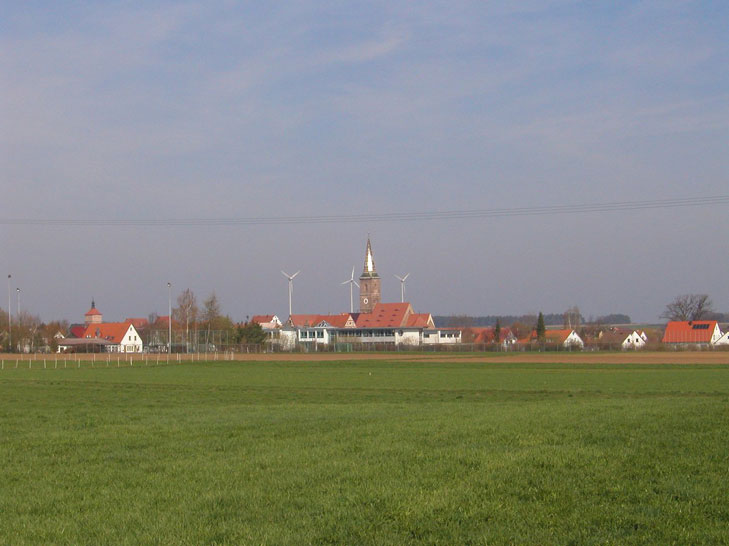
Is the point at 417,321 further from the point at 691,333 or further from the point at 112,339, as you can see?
the point at 112,339

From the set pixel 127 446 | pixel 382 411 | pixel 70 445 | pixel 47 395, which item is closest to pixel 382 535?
pixel 127 446

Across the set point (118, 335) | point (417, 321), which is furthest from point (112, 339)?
point (417, 321)

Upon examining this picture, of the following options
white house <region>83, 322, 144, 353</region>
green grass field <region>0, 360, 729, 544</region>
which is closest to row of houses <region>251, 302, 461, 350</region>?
white house <region>83, 322, 144, 353</region>

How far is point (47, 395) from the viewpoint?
1695 inches

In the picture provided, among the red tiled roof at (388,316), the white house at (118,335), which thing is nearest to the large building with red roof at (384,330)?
the red tiled roof at (388,316)

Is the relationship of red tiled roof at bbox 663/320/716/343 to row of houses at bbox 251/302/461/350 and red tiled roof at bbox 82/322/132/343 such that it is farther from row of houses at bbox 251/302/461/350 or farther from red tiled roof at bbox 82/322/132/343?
red tiled roof at bbox 82/322/132/343

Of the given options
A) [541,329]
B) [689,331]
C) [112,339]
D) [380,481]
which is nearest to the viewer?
[380,481]

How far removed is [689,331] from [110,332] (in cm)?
12478

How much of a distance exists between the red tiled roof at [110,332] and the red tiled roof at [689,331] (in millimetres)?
116457

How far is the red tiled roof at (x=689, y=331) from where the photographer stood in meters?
Result: 162

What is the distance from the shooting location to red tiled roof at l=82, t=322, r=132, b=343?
19225 cm

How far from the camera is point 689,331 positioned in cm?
16450

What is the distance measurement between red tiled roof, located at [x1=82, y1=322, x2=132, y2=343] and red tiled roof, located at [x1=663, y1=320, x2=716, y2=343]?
11646 centimetres

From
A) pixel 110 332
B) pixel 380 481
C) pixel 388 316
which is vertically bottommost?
pixel 380 481
